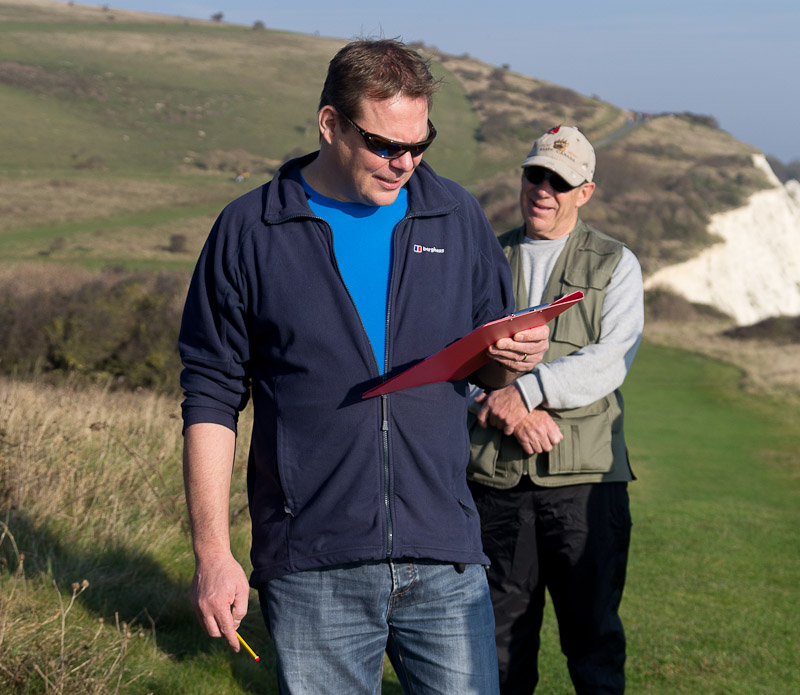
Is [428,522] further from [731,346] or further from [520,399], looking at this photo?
[731,346]

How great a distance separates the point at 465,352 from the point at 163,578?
11.4ft

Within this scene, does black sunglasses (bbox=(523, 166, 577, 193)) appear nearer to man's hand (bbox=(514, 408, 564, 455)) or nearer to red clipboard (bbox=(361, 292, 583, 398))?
man's hand (bbox=(514, 408, 564, 455))

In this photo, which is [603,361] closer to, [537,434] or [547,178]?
[537,434]

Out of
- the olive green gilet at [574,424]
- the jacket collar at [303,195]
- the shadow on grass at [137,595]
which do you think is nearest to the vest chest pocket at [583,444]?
the olive green gilet at [574,424]

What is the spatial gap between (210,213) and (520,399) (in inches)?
1906

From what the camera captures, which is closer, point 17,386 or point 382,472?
point 382,472

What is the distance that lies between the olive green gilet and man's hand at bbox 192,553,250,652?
5.34ft

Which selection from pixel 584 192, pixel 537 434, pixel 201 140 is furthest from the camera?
pixel 201 140

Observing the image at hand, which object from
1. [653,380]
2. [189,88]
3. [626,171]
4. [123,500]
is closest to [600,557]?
[123,500]

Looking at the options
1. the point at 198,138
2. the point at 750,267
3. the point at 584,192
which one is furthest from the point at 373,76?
the point at 198,138

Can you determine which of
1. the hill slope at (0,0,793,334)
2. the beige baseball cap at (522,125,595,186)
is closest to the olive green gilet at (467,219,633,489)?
the beige baseball cap at (522,125,595,186)

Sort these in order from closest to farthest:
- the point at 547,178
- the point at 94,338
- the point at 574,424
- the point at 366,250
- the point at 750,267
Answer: the point at 366,250 < the point at 574,424 < the point at 547,178 < the point at 94,338 < the point at 750,267

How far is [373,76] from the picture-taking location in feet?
7.93

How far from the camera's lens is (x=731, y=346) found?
2434cm
